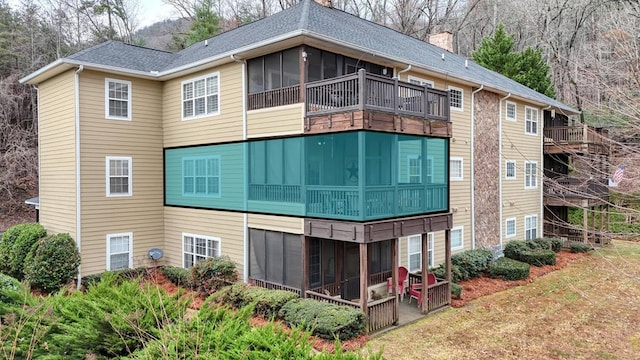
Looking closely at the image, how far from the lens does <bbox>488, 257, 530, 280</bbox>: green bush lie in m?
16.0

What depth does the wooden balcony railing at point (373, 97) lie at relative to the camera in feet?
33.9

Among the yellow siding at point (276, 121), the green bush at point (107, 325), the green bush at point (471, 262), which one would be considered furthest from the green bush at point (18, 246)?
the green bush at point (471, 262)

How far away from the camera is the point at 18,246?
14.1 meters

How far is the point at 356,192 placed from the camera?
34.4ft

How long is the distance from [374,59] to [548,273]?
11.6 meters

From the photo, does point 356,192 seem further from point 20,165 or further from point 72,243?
point 20,165

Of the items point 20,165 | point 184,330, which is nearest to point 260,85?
point 184,330

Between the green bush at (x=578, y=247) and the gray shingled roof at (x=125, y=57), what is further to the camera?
the green bush at (x=578, y=247)

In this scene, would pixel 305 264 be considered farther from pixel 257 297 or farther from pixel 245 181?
pixel 245 181

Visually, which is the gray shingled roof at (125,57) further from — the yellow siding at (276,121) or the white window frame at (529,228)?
the white window frame at (529,228)

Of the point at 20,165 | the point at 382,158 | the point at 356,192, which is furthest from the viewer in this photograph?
the point at 20,165

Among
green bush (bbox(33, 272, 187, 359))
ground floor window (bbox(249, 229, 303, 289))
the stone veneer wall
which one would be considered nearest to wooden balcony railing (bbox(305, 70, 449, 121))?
ground floor window (bbox(249, 229, 303, 289))

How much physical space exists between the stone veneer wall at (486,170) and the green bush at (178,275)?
11946 mm

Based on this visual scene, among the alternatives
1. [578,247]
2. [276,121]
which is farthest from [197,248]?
[578,247]
